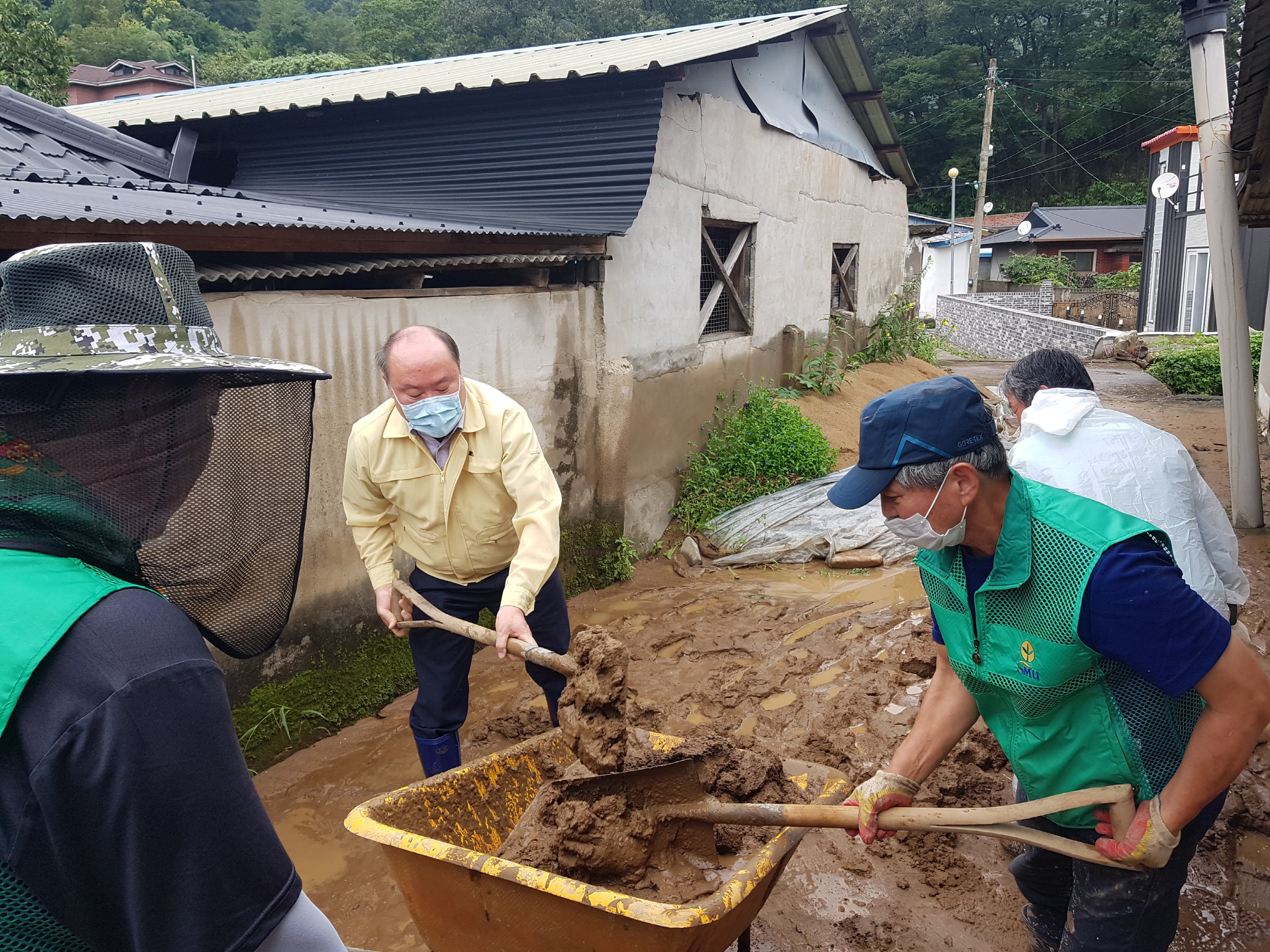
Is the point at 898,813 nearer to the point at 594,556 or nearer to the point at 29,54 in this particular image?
the point at 594,556

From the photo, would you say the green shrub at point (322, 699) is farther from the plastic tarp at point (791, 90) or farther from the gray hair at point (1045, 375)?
the plastic tarp at point (791, 90)

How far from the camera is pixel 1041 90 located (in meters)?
42.1

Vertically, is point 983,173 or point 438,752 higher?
point 983,173

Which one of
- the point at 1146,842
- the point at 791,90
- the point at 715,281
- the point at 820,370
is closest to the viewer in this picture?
the point at 1146,842

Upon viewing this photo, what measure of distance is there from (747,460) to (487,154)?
3.56 m

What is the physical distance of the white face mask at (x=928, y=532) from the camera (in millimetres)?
1911

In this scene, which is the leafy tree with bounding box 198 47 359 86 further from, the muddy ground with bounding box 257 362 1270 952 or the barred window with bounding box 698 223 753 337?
the muddy ground with bounding box 257 362 1270 952

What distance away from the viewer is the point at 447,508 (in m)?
3.37

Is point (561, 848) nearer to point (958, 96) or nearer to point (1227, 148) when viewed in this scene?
point (1227, 148)

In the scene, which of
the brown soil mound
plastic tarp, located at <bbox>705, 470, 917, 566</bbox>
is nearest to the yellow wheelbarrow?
the brown soil mound

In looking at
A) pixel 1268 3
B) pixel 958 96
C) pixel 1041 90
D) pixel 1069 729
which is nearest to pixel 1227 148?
pixel 1268 3

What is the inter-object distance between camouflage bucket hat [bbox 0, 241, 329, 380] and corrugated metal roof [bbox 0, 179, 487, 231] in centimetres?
224

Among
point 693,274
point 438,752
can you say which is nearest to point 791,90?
point 693,274

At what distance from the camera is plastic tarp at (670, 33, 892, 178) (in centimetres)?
792
